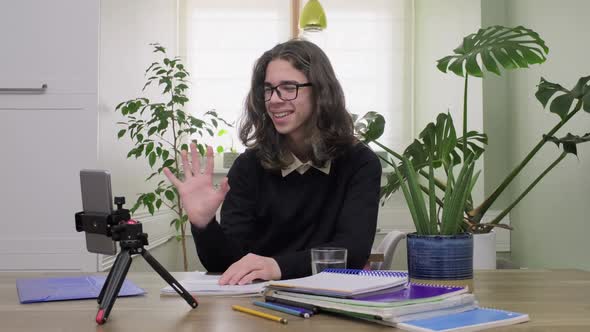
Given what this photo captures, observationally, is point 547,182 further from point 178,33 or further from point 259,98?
point 178,33

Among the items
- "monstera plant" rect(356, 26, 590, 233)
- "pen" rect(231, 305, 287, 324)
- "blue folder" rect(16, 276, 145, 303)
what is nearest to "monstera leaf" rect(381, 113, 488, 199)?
"monstera plant" rect(356, 26, 590, 233)

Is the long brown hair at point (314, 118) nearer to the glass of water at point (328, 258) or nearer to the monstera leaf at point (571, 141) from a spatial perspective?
the glass of water at point (328, 258)

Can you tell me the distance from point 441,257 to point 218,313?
1.50 feet

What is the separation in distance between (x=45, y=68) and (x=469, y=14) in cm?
244

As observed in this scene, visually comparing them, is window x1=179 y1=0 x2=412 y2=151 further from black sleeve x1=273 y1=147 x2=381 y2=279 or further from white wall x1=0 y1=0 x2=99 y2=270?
black sleeve x1=273 y1=147 x2=381 y2=279

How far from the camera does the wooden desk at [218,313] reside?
38.9 inches

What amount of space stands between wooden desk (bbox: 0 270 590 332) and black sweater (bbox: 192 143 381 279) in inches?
22.4

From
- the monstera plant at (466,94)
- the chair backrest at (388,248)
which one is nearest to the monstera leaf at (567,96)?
the monstera plant at (466,94)

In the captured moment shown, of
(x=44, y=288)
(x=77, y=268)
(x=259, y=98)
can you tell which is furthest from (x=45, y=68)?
(x=44, y=288)

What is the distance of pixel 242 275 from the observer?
4.45 feet

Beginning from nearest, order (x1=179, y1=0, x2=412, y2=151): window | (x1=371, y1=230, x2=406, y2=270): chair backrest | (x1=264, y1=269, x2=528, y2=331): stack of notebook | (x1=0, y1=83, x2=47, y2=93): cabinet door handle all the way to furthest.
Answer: (x1=264, y1=269, x2=528, y2=331): stack of notebook
(x1=371, y1=230, x2=406, y2=270): chair backrest
(x1=0, y1=83, x2=47, y2=93): cabinet door handle
(x1=179, y1=0, x2=412, y2=151): window

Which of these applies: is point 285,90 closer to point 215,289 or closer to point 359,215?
point 359,215

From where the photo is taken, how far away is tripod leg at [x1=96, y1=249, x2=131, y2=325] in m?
1.02

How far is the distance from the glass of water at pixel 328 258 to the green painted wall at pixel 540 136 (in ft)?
6.13
